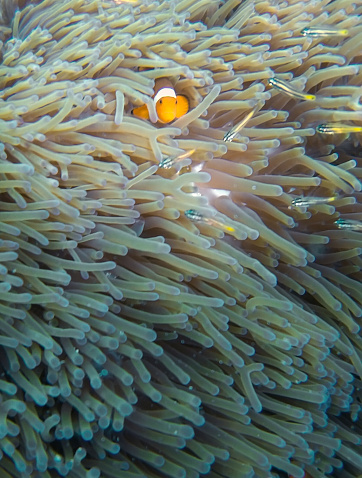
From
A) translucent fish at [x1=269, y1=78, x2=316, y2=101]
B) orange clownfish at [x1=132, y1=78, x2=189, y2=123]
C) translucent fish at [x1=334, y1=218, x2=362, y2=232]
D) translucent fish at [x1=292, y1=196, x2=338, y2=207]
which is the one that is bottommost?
translucent fish at [x1=334, y1=218, x2=362, y2=232]

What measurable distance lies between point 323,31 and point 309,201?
91 cm

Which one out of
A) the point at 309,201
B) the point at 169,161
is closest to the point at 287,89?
the point at 309,201

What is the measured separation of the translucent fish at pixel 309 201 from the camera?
2.15 m

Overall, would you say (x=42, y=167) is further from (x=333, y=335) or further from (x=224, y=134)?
(x=333, y=335)

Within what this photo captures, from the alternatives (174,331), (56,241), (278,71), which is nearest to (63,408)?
(174,331)

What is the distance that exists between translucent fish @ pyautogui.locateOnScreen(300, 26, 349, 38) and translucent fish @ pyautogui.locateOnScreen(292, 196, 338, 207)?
85cm

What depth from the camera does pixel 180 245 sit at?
2.02 m

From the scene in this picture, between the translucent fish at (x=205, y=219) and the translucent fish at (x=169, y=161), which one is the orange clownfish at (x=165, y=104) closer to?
the translucent fish at (x=169, y=161)

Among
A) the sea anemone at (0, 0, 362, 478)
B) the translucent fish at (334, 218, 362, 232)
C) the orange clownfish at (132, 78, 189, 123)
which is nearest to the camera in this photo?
the sea anemone at (0, 0, 362, 478)

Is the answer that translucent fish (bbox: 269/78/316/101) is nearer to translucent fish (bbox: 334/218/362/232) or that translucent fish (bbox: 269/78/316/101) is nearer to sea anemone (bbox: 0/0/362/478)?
sea anemone (bbox: 0/0/362/478)

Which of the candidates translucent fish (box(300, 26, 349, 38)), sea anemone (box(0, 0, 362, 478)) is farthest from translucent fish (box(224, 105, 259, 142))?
translucent fish (box(300, 26, 349, 38))

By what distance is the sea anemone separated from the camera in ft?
5.88

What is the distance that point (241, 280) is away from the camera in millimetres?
2031

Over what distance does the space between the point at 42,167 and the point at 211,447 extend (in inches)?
54.1
